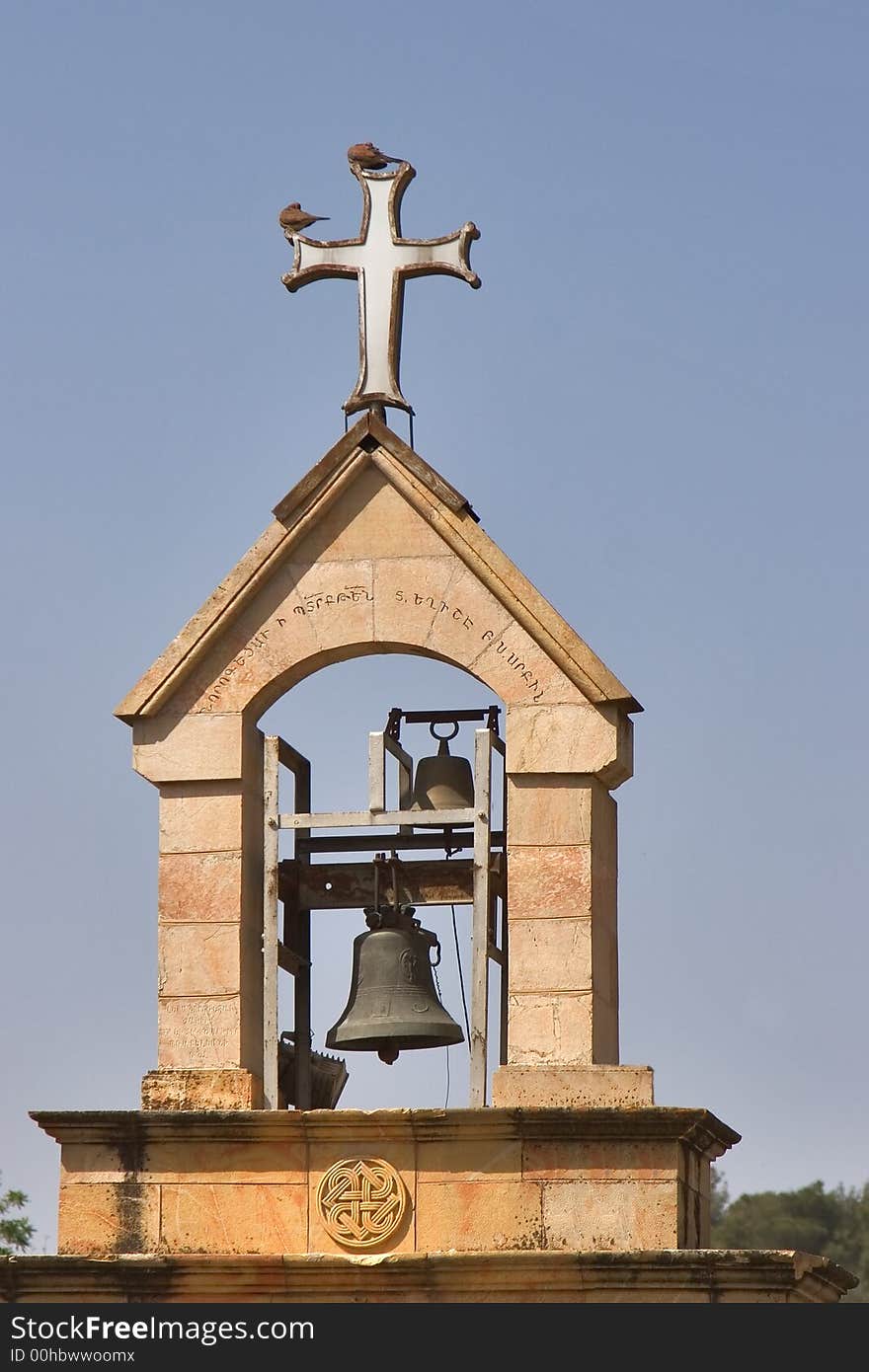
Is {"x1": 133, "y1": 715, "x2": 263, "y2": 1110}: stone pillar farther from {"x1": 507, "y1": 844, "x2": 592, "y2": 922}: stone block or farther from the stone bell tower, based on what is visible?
{"x1": 507, "y1": 844, "x2": 592, "y2": 922}: stone block

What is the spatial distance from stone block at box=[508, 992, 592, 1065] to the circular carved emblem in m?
1.06

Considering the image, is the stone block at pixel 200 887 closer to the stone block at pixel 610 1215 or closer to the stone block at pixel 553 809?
the stone block at pixel 553 809

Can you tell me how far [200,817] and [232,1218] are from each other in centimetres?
254

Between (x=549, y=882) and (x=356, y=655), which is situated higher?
(x=356, y=655)

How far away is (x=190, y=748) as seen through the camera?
18.8m

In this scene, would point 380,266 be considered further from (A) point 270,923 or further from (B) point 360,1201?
(B) point 360,1201

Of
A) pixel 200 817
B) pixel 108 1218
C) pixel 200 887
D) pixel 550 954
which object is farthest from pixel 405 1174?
pixel 200 817

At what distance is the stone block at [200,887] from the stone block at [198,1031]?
51cm

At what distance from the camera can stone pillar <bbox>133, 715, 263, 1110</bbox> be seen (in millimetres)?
18203

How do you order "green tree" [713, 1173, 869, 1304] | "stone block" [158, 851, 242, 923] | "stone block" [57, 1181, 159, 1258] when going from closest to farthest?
1. "stone block" [57, 1181, 159, 1258]
2. "stone block" [158, 851, 242, 923]
3. "green tree" [713, 1173, 869, 1304]

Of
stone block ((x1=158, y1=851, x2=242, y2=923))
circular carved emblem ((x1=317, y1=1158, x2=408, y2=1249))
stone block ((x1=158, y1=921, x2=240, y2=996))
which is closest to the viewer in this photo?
circular carved emblem ((x1=317, y1=1158, x2=408, y2=1249))

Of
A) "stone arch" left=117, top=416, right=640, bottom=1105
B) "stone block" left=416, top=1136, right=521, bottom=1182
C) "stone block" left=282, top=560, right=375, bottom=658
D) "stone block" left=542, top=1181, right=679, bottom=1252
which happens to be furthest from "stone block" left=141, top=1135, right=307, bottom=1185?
"stone block" left=282, top=560, right=375, bottom=658

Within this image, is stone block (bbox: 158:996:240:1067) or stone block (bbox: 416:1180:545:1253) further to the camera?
stone block (bbox: 158:996:240:1067)

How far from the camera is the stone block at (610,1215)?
57.0 feet
